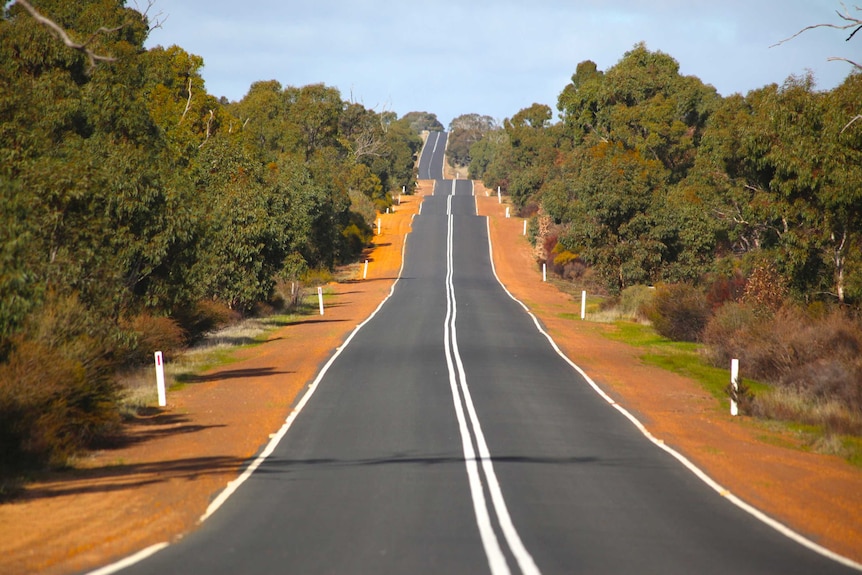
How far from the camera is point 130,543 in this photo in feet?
31.5

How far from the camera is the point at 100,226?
76.1ft

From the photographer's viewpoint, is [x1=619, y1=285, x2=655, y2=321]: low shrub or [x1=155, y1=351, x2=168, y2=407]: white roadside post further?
[x1=619, y1=285, x2=655, y2=321]: low shrub

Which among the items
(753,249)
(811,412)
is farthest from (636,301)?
(811,412)

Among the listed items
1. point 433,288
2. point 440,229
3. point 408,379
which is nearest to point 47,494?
point 408,379

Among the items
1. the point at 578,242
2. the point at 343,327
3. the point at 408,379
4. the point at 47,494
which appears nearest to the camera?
the point at 47,494

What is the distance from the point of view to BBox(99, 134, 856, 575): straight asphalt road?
9.00m

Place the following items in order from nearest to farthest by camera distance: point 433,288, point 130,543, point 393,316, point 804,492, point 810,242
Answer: point 130,543
point 804,492
point 810,242
point 393,316
point 433,288

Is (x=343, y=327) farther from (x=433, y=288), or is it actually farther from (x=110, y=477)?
(x=110, y=477)

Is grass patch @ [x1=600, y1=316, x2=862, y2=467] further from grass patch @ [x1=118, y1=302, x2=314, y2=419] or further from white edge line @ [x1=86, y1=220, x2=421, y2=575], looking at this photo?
grass patch @ [x1=118, y1=302, x2=314, y2=419]

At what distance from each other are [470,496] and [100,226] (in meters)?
14.8

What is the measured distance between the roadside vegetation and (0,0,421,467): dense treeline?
1332 centimetres

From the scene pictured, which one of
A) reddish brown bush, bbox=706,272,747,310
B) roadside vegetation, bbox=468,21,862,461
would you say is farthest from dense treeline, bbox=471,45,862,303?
reddish brown bush, bbox=706,272,747,310

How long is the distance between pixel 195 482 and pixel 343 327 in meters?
24.9

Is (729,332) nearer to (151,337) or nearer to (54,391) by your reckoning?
(151,337)
